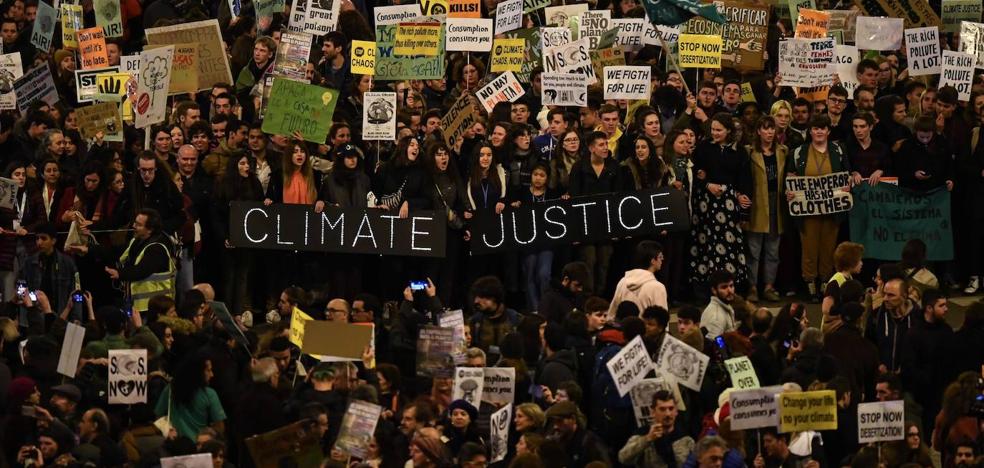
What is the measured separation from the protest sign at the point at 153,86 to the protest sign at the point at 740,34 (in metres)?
5.62

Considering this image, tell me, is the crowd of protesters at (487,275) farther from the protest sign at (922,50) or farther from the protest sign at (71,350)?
the protest sign at (922,50)

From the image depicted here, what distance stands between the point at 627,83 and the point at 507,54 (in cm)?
187

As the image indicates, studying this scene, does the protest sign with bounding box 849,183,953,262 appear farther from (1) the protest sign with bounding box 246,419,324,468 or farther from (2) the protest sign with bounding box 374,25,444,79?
(1) the protest sign with bounding box 246,419,324,468

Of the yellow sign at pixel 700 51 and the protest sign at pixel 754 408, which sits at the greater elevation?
the yellow sign at pixel 700 51

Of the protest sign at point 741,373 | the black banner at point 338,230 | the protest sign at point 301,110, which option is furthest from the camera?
the protest sign at point 301,110

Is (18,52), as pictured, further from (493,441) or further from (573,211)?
(493,441)

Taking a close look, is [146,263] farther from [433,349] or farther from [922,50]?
[922,50]

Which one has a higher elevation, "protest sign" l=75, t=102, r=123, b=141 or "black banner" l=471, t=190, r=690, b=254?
"protest sign" l=75, t=102, r=123, b=141

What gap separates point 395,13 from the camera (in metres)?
28.4

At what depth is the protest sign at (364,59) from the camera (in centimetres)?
2719

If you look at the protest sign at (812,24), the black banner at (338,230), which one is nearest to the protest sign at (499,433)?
the black banner at (338,230)

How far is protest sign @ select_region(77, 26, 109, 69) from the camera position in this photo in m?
28.0

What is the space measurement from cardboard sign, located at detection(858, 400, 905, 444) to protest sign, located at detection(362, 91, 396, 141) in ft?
23.4

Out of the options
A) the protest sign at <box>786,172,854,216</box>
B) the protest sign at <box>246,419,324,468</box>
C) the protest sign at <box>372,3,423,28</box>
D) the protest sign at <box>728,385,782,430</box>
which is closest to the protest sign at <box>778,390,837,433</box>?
the protest sign at <box>728,385,782,430</box>
